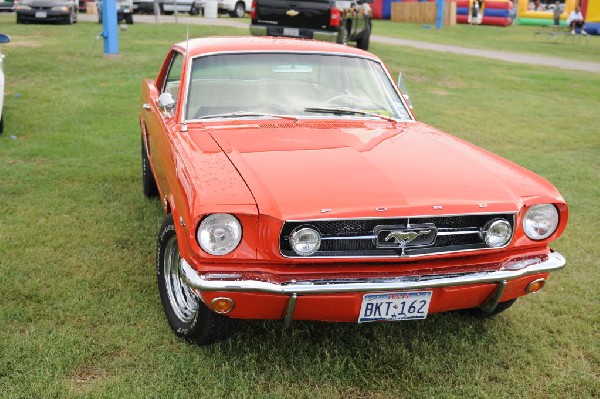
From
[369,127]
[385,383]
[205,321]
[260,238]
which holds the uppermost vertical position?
[369,127]

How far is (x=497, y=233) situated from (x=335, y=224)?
32.3 inches

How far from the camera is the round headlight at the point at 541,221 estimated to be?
326 centimetres

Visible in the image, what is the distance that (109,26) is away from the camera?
44.9 feet

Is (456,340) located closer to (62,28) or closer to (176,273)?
(176,273)

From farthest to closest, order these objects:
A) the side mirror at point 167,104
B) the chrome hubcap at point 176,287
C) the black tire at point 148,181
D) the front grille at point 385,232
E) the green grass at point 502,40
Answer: the green grass at point 502,40
the black tire at point 148,181
the side mirror at point 167,104
the chrome hubcap at point 176,287
the front grille at point 385,232

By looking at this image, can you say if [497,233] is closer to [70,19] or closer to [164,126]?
[164,126]

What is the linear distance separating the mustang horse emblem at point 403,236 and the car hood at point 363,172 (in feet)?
0.32

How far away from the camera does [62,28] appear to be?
19.5 m

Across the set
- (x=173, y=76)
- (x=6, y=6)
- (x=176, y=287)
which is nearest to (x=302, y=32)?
(x=173, y=76)

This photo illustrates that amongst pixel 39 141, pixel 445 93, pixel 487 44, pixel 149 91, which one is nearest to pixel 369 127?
pixel 149 91

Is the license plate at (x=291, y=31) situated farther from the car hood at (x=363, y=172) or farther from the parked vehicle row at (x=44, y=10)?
the car hood at (x=363, y=172)

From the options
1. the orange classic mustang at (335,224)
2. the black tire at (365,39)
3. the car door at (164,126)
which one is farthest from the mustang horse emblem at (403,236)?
the black tire at (365,39)

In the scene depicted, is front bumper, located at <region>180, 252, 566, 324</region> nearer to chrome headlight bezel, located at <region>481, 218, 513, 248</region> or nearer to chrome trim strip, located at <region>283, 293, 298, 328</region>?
chrome trim strip, located at <region>283, 293, 298, 328</region>

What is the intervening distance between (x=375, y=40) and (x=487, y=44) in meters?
5.59
